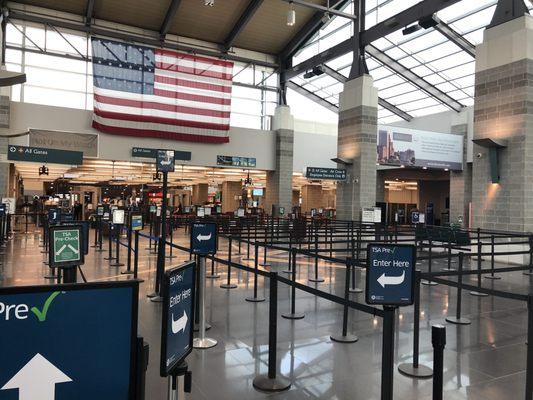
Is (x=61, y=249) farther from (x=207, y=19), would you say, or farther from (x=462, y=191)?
(x=462, y=191)

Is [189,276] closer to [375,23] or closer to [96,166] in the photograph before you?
[375,23]

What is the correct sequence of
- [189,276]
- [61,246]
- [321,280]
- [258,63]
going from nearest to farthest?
[189,276], [61,246], [321,280], [258,63]

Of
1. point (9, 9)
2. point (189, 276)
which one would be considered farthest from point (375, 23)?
point (189, 276)

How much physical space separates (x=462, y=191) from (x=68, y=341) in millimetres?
25895

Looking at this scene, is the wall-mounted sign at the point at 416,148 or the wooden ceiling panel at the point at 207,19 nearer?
the wooden ceiling panel at the point at 207,19

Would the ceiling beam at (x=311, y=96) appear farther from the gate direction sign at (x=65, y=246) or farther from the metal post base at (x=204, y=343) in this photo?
the metal post base at (x=204, y=343)

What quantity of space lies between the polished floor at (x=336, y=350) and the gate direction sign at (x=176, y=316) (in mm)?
1699

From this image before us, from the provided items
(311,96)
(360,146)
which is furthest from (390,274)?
(311,96)

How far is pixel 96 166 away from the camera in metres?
24.5

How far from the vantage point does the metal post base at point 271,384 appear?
3846mm

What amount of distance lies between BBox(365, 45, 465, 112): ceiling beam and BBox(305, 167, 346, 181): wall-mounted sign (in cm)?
742

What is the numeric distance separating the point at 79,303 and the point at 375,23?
2214 centimetres

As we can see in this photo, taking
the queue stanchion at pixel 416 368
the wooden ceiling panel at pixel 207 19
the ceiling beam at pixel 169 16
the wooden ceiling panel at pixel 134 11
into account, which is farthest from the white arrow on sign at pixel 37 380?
the wooden ceiling panel at pixel 134 11

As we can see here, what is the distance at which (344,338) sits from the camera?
17.4 feet
